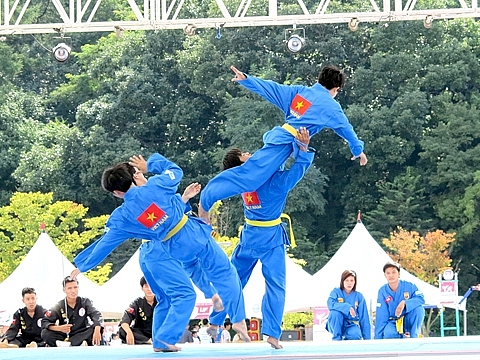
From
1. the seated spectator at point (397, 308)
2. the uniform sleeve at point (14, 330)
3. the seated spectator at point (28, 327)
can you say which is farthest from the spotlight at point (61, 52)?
the seated spectator at point (397, 308)

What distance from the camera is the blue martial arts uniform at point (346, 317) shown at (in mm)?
7926

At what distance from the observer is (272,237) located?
22.0ft

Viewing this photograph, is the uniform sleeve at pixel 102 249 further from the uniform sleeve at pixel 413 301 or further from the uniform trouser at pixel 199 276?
the uniform sleeve at pixel 413 301

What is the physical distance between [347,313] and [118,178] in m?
2.55

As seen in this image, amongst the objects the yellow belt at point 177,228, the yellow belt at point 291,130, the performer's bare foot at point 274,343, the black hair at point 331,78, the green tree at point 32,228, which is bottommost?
the performer's bare foot at point 274,343

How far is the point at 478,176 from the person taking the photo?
2345cm

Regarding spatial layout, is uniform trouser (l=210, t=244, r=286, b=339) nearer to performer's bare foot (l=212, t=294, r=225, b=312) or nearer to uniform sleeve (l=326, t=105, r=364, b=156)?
performer's bare foot (l=212, t=294, r=225, b=312)

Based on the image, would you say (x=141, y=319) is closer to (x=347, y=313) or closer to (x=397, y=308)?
(x=347, y=313)

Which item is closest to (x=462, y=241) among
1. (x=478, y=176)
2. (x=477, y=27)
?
(x=478, y=176)

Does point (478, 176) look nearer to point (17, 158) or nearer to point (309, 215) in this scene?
point (309, 215)

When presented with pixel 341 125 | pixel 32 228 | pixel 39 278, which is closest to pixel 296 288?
pixel 39 278

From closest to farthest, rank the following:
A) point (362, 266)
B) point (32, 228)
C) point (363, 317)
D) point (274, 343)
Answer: point (274, 343), point (363, 317), point (362, 266), point (32, 228)

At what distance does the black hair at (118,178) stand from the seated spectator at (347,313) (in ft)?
8.00

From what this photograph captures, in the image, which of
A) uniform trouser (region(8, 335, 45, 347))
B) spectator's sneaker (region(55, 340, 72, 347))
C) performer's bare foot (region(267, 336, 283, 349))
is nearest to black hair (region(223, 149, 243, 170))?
performer's bare foot (region(267, 336, 283, 349))
